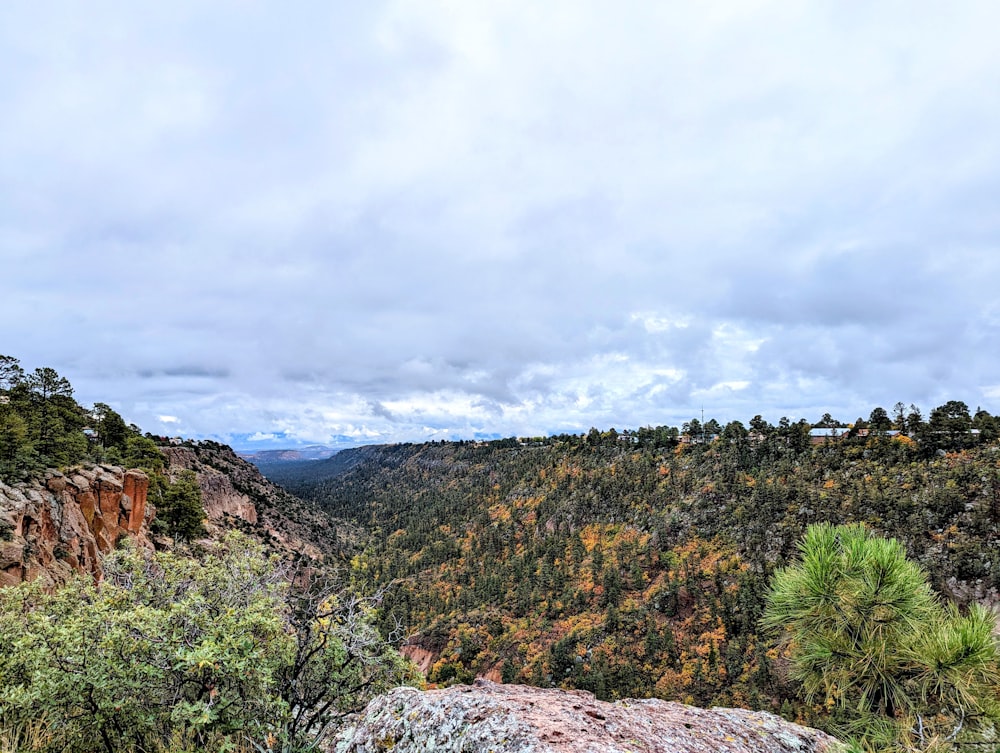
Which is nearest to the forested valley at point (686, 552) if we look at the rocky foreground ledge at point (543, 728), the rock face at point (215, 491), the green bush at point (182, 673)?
the rocky foreground ledge at point (543, 728)

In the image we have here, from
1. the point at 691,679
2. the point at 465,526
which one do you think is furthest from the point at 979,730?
the point at 465,526

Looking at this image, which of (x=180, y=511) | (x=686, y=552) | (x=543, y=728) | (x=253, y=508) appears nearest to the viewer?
(x=543, y=728)

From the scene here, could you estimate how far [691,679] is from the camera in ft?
142

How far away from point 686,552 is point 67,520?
61.2 meters

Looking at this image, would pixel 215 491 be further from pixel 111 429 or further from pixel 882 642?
pixel 882 642

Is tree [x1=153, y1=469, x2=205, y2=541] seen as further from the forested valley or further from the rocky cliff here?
the forested valley

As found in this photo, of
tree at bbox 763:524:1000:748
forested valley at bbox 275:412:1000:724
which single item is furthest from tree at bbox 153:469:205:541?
tree at bbox 763:524:1000:748

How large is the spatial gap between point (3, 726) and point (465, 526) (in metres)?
107

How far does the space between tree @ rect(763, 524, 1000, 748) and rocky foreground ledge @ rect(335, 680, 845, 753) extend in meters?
0.89

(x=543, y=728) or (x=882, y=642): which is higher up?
(x=882, y=642)

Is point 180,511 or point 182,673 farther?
point 180,511

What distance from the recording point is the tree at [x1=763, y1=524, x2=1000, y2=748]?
5016 millimetres

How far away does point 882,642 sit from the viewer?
223 inches

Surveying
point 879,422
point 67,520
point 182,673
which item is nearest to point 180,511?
point 67,520
